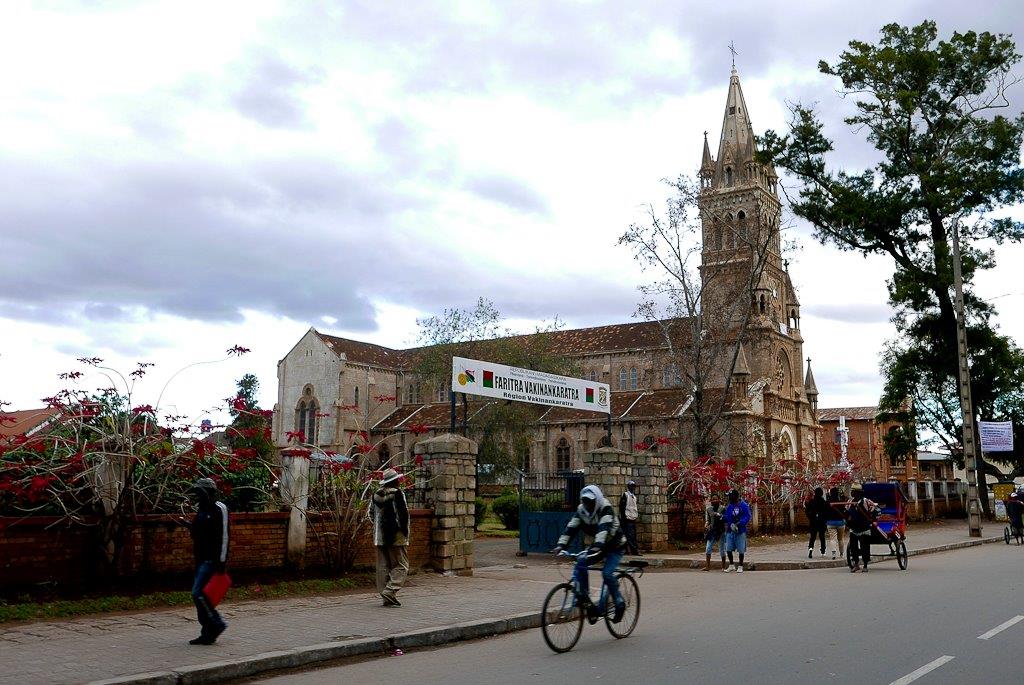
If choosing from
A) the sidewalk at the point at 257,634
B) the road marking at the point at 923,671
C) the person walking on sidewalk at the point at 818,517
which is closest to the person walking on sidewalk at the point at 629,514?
the person walking on sidewalk at the point at 818,517

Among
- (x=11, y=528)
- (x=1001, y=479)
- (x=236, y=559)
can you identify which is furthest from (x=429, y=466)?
(x=1001, y=479)

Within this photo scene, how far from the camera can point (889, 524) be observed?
18.2 metres

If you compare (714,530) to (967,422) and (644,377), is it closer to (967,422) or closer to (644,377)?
(967,422)

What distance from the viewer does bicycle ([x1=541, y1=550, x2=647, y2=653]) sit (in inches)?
325

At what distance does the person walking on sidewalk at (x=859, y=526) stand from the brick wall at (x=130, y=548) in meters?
10.1

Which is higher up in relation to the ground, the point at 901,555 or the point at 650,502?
the point at 650,502

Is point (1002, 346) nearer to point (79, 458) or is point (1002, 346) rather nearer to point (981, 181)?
point (981, 181)

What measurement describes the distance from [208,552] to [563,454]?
172 ft

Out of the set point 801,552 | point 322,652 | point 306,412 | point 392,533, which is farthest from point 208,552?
point 306,412

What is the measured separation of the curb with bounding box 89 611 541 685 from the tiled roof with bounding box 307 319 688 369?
48.4m

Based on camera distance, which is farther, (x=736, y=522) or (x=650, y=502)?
(x=650, y=502)

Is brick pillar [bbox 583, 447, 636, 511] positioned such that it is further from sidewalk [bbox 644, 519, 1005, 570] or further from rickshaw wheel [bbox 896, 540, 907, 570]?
rickshaw wheel [bbox 896, 540, 907, 570]

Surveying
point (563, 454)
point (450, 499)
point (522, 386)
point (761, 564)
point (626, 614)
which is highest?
point (563, 454)

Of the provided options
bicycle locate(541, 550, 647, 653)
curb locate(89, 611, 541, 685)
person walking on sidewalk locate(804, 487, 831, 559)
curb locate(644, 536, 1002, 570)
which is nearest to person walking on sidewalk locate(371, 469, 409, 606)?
curb locate(89, 611, 541, 685)
